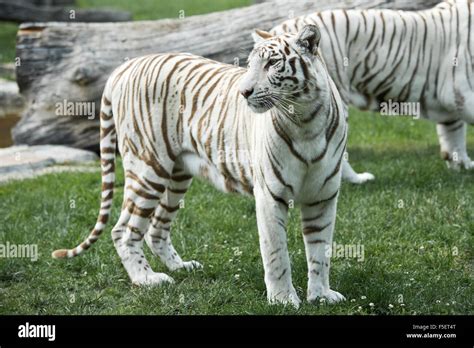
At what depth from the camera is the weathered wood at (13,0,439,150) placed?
9.43 meters

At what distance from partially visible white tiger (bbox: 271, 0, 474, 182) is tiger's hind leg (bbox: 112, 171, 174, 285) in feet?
8.50

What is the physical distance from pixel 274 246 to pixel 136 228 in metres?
1.13

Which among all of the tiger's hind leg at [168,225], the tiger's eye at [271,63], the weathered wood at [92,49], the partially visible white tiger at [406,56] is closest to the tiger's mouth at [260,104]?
the tiger's eye at [271,63]

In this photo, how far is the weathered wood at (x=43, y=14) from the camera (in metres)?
16.7

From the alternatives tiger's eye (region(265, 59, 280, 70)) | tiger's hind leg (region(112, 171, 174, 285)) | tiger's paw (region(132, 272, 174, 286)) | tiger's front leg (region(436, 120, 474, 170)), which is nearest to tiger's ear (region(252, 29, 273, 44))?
tiger's eye (region(265, 59, 280, 70))

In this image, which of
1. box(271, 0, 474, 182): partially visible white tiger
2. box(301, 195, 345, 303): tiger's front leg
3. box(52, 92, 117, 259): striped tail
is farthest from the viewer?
box(271, 0, 474, 182): partially visible white tiger

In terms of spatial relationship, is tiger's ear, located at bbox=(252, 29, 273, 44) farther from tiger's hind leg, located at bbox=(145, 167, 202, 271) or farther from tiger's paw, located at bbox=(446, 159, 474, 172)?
tiger's paw, located at bbox=(446, 159, 474, 172)

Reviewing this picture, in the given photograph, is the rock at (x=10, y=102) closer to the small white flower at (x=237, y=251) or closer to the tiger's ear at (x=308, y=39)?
the small white flower at (x=237, y=251)

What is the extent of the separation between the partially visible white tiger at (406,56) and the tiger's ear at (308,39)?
3016mm

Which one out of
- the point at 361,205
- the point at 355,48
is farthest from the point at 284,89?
the point at 355,48

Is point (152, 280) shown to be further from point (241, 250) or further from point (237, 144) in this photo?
point (237, 144)

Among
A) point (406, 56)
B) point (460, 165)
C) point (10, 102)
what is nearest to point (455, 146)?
point (460, 165)

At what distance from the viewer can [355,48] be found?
8023 mm

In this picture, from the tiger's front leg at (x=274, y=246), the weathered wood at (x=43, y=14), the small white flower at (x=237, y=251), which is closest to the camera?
the tiger's front leg at (x=274, y=246)
